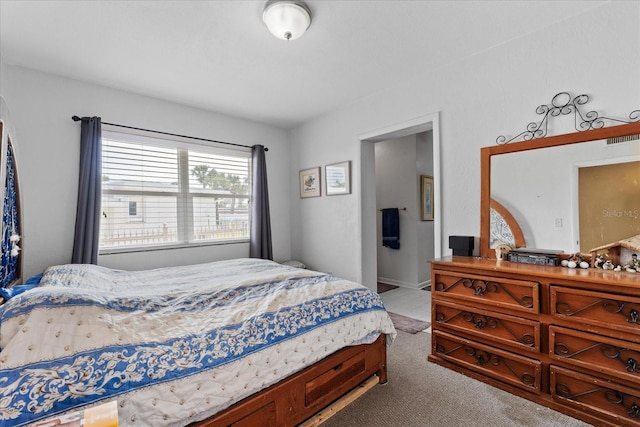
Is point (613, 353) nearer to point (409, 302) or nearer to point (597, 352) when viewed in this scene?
point (597, 352)

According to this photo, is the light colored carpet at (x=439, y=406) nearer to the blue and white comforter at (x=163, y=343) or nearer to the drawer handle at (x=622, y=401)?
the drawer handle at (x=622, y=401)

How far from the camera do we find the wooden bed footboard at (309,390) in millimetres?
1284

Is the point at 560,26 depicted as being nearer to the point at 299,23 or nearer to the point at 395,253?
the point at 299,23

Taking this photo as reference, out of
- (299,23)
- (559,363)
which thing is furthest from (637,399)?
(299,23)

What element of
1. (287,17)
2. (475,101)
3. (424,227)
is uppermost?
(287,17)

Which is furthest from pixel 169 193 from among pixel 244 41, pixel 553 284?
pixel 553 284

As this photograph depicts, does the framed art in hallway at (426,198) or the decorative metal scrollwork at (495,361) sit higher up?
the framed art in hallway at (426,198)

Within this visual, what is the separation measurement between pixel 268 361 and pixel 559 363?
1.73 m

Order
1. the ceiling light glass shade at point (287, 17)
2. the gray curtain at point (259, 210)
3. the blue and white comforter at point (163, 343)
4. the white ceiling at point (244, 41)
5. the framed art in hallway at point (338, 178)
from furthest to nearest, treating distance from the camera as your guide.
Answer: the gray curtain at point (259, 210) < the framed art in hallway at point (338, 178) < the white ceiling at point (244, 41) < the ceiling light glass shade at point (287, 17) < the blue and white comforter at point (163, 343)

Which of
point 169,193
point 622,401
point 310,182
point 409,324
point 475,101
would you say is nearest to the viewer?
point 622,401

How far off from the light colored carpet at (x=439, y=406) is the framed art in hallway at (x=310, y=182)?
2443 millimetres

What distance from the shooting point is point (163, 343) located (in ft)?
3.89

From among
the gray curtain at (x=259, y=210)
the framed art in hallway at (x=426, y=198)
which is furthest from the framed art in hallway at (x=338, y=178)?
the framed art in hallway at (x=426, y=198)

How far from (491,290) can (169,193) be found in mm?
3330
